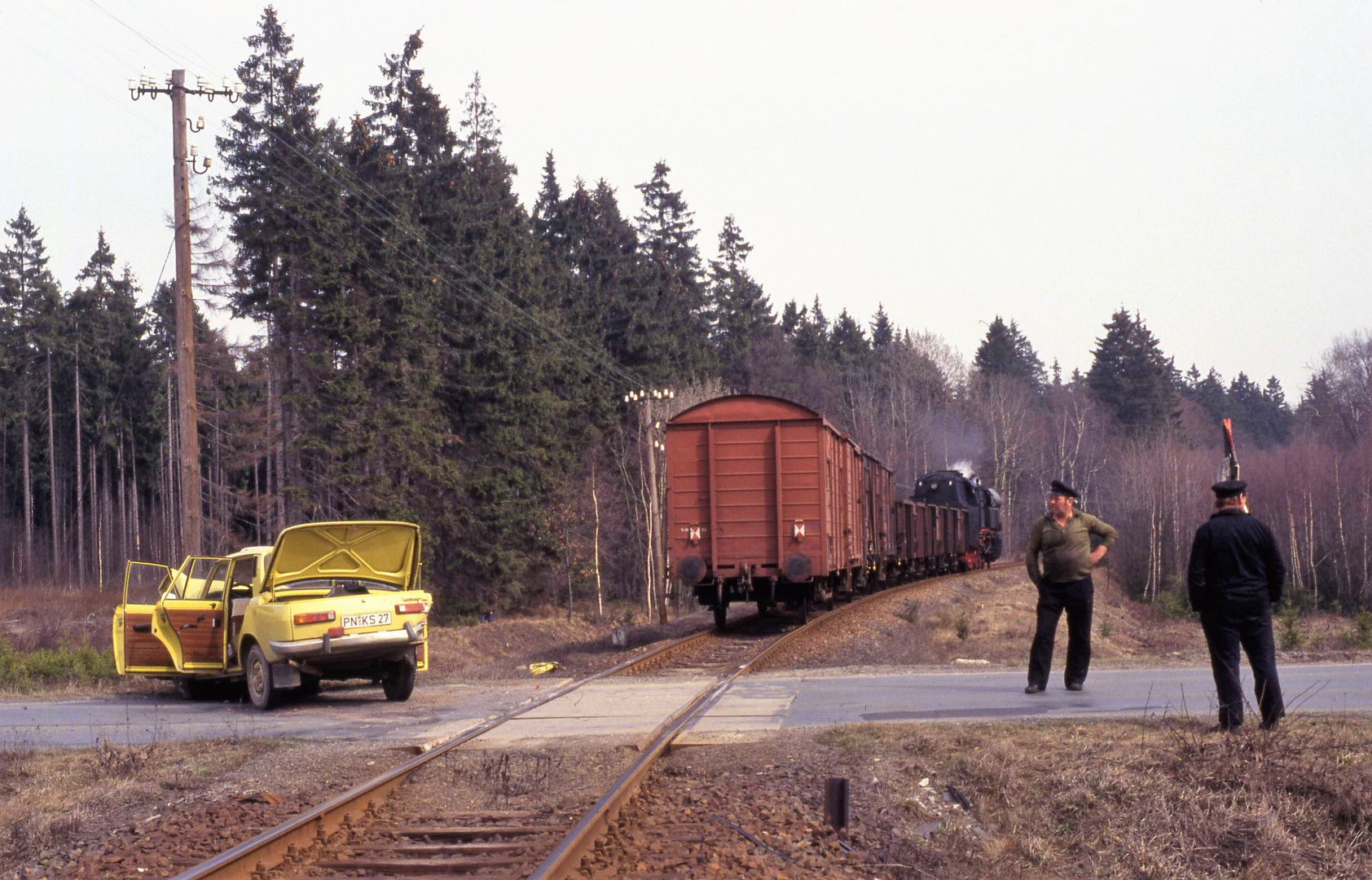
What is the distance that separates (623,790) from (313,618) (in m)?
5.59

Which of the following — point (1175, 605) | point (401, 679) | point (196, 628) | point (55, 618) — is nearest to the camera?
point (401, 679)

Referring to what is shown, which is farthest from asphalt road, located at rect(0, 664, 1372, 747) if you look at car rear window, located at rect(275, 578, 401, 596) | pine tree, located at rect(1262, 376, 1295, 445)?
pine tree, located at rect(1262, 376, 1295, 445)

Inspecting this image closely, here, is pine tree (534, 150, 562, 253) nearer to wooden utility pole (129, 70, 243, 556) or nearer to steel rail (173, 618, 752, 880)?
wooden utility pole (129, 70, 243, 556)

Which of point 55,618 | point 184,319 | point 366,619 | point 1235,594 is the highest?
point 184,319

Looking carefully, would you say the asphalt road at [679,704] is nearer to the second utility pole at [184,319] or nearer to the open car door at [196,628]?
the open car door at [196,628]

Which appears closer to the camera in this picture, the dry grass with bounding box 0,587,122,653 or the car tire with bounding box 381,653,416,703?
the car tire with bounding box 381,653,416,703

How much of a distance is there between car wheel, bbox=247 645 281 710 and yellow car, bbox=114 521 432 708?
0.01m

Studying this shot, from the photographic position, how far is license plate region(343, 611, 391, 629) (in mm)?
11922

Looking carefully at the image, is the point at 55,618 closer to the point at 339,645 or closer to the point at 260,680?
the point at 260,680

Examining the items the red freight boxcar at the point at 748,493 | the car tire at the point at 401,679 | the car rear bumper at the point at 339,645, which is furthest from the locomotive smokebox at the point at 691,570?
the car rear bumper at the point at 339,645

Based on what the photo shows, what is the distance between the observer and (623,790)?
722 centimetres

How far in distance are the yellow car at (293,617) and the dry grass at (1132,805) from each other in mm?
5622

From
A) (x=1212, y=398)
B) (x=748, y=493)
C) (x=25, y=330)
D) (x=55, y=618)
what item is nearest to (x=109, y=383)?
(x=25, y=330)

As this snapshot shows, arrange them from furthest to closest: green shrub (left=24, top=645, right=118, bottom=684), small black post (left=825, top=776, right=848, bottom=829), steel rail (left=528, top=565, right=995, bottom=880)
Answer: green shrub (left=24, top=645, right=118, bottom=684) → small black post (left=825, top=776, right=848, bottom=829) → steel rail (left=528, top=565, right=995, bottom=880)
